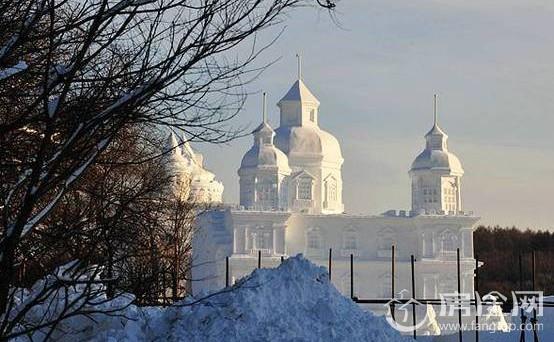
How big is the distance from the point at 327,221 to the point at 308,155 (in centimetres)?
502

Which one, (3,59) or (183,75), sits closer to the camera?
(3,59)

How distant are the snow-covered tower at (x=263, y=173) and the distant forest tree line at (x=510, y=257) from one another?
11447mm

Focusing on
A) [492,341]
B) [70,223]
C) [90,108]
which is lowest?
[492,341]

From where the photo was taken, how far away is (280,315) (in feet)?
27.7

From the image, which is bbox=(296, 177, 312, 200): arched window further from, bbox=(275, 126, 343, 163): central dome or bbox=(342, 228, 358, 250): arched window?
bbox=(342, 228, 358, 250): arched window

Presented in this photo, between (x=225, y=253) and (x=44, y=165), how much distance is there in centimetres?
5460

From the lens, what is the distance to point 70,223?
6008mm

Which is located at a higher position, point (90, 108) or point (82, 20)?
point (82, 20)

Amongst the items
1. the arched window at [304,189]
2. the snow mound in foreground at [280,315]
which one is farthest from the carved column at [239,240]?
the snow mound in foreground at [280,315]

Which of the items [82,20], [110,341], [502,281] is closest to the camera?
[82,20]

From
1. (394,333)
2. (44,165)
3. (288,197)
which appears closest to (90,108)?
(44,165)

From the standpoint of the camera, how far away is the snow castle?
59.2 metres

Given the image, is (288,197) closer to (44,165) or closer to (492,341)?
(492,341)

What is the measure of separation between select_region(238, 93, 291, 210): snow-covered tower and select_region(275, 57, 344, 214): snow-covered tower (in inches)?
63.4
